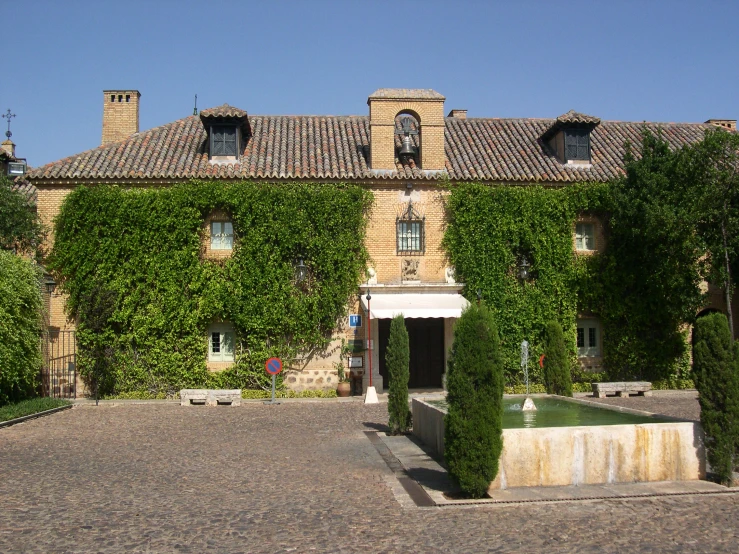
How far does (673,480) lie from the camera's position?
30.3ft

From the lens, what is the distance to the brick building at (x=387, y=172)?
73.3 feet

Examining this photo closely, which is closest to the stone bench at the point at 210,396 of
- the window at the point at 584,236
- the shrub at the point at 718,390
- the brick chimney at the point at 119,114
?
the brick chimney at the point at 119,114

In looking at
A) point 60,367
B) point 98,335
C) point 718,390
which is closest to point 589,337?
point 718,390

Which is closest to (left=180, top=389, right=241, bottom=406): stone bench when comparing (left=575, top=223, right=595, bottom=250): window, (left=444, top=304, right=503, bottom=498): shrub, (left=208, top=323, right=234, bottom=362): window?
(left=208, top=323, right=234, bottom=362): window

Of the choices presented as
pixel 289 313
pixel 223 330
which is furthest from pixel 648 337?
pixel 223 330

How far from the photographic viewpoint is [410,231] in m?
23.2

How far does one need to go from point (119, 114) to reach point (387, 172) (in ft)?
34.2

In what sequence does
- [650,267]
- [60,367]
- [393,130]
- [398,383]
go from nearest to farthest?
[398,383], [60,367], [650,267], [393,130]

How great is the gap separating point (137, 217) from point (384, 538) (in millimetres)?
16974

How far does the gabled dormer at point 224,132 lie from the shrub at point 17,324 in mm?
6970

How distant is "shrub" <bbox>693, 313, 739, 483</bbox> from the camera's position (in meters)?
8.98

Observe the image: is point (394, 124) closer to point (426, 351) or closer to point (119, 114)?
point (426, 351)

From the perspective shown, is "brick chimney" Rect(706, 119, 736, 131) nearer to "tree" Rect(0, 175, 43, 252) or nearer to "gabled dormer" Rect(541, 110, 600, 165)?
"gabled dormer" Rect(541, 110, 600, 165)

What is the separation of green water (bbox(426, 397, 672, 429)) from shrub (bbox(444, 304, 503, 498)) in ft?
6.41
